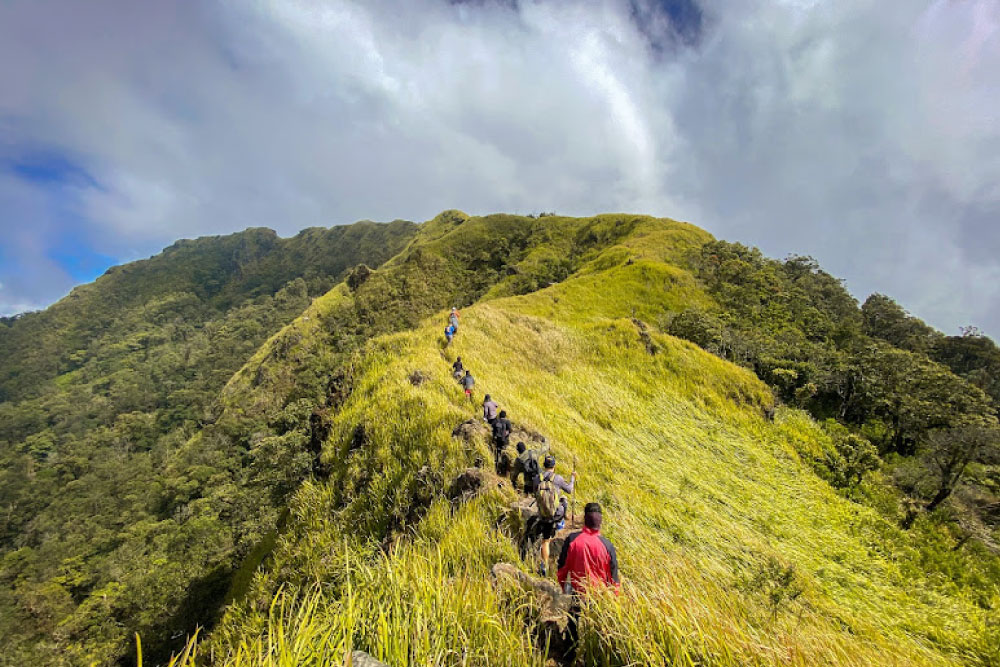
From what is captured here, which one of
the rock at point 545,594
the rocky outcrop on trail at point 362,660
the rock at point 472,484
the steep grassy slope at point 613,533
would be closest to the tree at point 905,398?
the steep grassy slope at point 613,533

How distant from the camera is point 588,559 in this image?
12.8ft

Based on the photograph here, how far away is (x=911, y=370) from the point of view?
1048 inches

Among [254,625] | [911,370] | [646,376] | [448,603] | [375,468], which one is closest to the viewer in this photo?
[448,603]

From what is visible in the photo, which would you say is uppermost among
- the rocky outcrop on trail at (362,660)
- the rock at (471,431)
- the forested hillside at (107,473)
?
the rock at (471,431)

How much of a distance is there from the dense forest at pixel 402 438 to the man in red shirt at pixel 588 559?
1250mm

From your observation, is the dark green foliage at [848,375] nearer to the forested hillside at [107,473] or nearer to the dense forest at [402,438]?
the dense forest at [402,438]

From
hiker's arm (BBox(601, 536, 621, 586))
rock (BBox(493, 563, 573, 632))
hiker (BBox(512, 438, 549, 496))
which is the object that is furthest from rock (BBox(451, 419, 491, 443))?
hiker's arm (BBox(601, 536, 621, 586))

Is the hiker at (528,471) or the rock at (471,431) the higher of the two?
the rock at (471,431)

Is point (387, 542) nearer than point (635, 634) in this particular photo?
No

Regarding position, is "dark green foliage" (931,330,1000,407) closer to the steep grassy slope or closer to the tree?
the tree

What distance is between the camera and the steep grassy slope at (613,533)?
2590 millimetres

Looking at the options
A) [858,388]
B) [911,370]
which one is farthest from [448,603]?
[911,370]

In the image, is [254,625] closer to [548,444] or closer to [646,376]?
[548,444]

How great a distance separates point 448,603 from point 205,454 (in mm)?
89283
